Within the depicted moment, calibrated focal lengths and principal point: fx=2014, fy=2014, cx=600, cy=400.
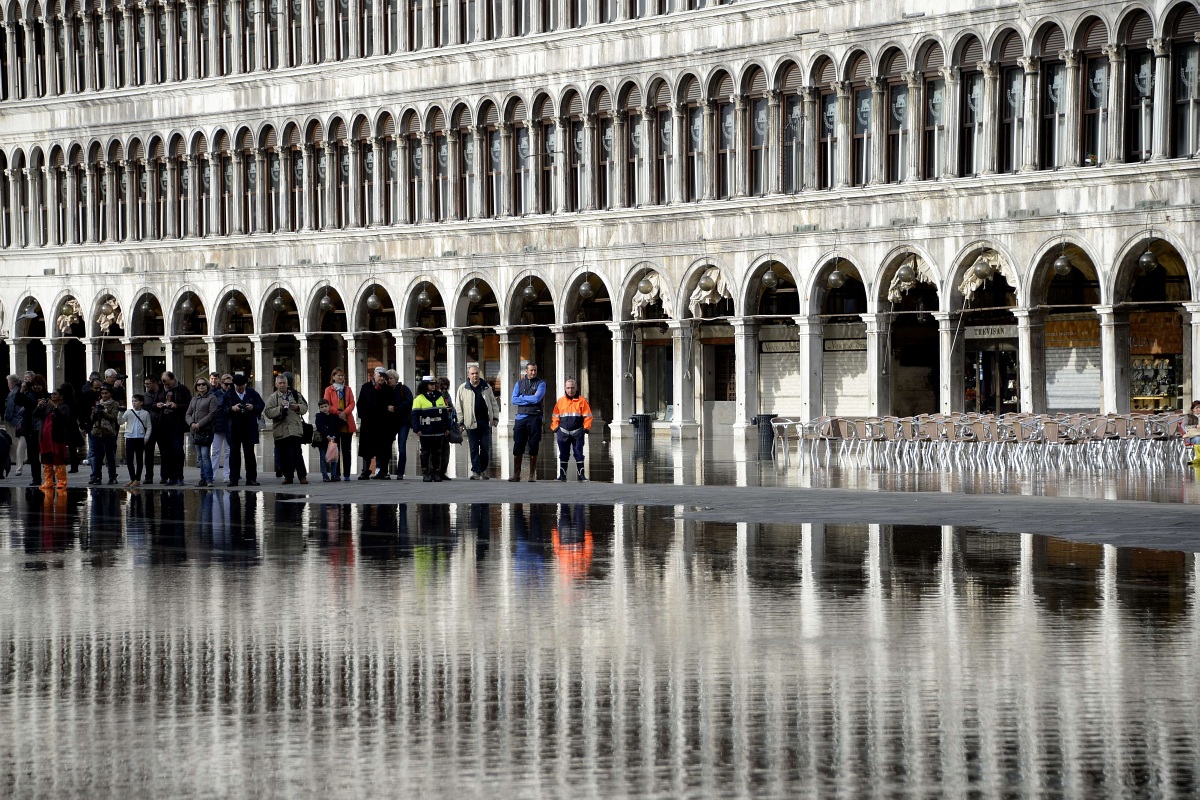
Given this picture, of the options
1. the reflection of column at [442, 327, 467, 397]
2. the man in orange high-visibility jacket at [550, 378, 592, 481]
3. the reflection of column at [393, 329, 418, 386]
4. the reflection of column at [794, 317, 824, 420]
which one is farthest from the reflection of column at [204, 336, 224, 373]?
the man in orange high-visibility jacket at [550, 378, 592, 481]

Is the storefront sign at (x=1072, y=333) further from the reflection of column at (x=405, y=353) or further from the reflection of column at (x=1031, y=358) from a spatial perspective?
the reflection of column at (x=405, y=353)

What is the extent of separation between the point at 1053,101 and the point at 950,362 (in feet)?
18.8

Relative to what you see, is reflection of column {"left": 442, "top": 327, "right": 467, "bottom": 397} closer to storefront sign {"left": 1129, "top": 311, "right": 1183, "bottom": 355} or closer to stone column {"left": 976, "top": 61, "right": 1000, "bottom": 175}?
stone column {"left": 976, "top": 61, "right": 1000, "bottom": 175}

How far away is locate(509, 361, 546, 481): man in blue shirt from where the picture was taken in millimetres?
27141

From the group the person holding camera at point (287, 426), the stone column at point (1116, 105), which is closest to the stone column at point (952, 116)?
the stone column at point (1116, 105)

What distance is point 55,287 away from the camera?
2463 inches

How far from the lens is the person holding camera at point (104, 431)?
28688 millimetres

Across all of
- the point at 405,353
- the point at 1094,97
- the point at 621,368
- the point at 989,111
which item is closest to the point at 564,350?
the point at 621,368

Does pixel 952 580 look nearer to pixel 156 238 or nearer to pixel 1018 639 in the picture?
pixel 1018 639

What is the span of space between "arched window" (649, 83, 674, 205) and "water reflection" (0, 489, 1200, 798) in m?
31.2

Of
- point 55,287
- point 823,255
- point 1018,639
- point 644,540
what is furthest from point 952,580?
point 55,287

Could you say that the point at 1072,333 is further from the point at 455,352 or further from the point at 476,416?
the point at 476,416

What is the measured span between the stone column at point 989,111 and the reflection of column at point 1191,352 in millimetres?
5063

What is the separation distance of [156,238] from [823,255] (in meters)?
24.1
